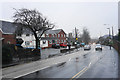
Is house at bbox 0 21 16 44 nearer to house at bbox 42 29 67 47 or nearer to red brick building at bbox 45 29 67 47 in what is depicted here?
house at bbox 42 29 67 47

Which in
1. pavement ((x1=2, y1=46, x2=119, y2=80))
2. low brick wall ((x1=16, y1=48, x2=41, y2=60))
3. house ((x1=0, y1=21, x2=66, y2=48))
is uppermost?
house ((x1=0, y1=21, x2=66, y2=48))

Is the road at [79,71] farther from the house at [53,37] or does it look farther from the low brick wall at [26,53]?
the house at [53,37]

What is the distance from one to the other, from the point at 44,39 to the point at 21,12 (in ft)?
81.1

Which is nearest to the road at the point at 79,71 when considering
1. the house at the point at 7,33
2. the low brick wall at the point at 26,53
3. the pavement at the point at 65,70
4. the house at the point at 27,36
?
the pavement at the point at 65,70

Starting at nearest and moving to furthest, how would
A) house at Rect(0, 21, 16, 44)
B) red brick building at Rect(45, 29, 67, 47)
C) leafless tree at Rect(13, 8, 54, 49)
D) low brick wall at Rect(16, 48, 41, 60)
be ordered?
low brick wall at Rect(16, 48, 41, 60)
leafless tree at Rect(13, 8, 54, 49)
house at Rect(0, 21, 16, 44)
red brick building at Rect(45, 29, 67, 47)

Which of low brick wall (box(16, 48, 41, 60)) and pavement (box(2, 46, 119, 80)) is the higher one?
low brick wall (box(16, 48, 41, 60))

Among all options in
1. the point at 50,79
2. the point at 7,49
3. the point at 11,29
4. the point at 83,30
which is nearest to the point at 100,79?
the point at 50,79

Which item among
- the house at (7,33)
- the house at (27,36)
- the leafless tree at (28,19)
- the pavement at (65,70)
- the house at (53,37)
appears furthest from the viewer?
the house at (53,37)

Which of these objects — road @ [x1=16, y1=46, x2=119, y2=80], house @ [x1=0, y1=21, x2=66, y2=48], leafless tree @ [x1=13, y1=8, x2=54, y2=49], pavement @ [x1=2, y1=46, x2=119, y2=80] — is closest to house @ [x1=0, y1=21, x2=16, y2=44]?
house @ [x1=0, y1=21, x2=66, y2=48]

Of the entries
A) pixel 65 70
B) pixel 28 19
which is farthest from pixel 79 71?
pixel 28 19

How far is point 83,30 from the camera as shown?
10338 cm

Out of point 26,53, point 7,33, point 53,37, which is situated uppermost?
point 7,33

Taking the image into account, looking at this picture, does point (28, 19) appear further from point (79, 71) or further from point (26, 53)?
point (79, 71)

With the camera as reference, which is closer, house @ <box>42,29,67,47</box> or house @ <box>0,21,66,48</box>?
house @ <box>0,21,66,48</box>
